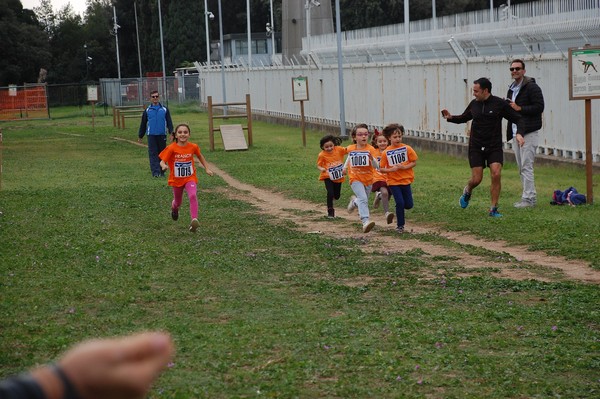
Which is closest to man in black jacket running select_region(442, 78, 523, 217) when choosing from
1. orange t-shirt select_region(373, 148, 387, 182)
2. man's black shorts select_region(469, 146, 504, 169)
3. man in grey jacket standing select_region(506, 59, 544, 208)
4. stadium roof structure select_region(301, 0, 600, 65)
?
man's black shorts select_region(469, 146, 504, 169)

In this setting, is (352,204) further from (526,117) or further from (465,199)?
(526,117)

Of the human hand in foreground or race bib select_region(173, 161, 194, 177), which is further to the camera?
race bib select_region(173, 161, 194, 177)

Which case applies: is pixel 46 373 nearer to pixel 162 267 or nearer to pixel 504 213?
pixel 162 267

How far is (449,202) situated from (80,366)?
660 inches

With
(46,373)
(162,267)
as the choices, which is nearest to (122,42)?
(162,267)

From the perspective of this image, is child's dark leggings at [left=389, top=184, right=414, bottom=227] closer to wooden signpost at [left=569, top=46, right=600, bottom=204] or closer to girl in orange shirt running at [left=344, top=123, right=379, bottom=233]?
girl in orange shirt running at [left=344, top=123, right=379, bottom=233]

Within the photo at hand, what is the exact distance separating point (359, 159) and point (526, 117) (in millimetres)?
3217

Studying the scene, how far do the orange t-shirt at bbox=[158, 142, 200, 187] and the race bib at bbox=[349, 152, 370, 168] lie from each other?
2191mm

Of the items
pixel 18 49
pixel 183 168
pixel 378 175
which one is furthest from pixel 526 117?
pixel 18 49

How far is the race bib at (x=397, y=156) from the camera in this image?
14.9 meters

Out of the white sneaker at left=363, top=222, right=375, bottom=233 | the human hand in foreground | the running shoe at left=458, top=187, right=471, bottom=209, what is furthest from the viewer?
the running shoe at left=458, top=187, right=471, bottom=209

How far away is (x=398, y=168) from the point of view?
14.8m

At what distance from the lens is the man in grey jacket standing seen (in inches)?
649

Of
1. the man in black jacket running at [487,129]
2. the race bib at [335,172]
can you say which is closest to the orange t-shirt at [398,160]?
the man in black jacket running at [487,129]
